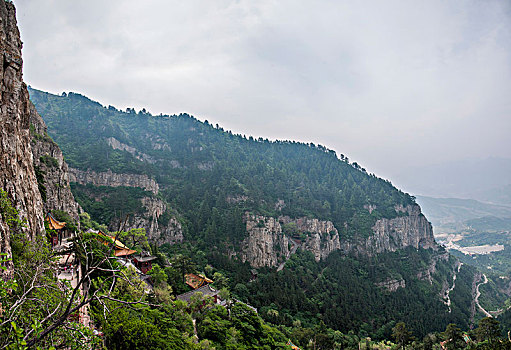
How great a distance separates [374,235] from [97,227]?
6671 cm

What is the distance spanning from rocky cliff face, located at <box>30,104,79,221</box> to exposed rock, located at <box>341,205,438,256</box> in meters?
63.3

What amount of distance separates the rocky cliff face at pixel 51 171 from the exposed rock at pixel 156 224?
18667 millimetres

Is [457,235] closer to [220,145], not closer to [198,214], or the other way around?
[220,145]

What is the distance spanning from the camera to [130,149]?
301 ft

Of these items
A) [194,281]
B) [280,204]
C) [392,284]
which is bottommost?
[392,284]

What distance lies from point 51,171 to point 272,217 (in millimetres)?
45789

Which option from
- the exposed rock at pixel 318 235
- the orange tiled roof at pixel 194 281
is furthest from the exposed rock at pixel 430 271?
the orange tiled roof at pixel 194 281

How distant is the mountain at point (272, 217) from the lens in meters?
49.8

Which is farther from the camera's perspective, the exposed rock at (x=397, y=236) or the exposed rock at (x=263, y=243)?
the exposed rock at (x=397, y=236)

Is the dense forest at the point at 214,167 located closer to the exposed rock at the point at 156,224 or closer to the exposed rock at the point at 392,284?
the exposed rock at the point at 156,224

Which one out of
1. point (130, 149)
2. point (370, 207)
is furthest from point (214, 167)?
point (370, 207)

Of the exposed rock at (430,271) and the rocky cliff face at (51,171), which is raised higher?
the rocky cliff face at (51,171)

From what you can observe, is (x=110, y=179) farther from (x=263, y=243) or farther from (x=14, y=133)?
(x=14, y=133)

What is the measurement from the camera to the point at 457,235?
188 metres
